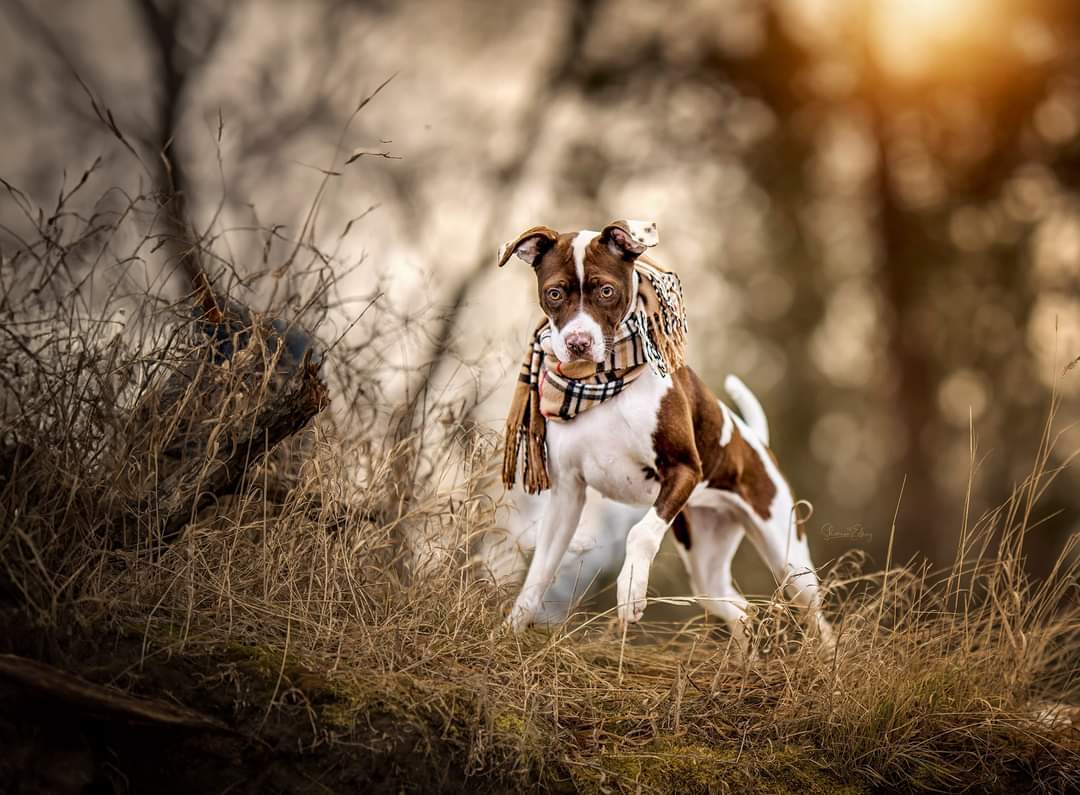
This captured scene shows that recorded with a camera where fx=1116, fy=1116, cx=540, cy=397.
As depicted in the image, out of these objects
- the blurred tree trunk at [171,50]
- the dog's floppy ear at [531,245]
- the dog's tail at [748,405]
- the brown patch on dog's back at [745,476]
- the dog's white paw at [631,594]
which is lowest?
the dog's white paw at [631,594]

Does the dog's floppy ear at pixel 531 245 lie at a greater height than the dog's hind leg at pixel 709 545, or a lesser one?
greater

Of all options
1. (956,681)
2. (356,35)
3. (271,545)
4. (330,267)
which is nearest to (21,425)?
(271,545)

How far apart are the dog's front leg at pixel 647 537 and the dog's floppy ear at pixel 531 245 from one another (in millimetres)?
920

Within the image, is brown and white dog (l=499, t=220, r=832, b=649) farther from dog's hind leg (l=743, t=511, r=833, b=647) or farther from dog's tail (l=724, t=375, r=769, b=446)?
dog's tail (l=724, t=375, r=769, b=446)

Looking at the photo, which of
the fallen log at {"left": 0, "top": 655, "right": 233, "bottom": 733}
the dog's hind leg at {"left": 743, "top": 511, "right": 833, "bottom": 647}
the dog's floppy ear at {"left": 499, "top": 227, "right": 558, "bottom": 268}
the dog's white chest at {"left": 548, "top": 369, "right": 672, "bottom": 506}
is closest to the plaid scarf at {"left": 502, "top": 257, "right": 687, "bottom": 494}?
the dog's white chest at {"left": 548, "top": 369, "right": 672, "bottom": 506}

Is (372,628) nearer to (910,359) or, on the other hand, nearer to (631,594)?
(631,594)

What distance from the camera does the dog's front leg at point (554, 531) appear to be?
420 cm

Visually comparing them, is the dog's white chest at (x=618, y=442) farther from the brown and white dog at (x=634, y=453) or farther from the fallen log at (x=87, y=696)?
the fallen log at (x=87, y=696)

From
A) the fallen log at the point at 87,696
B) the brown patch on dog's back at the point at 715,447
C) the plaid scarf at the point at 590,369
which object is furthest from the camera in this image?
the brown patch on dog's back at the point at 715,447

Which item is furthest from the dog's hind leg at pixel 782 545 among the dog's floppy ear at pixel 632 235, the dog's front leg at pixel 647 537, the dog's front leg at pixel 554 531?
the dog's floppy ear at pixel 632 235

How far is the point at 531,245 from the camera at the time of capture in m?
3.88

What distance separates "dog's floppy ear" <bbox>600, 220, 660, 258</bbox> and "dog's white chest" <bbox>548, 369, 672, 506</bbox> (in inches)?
20.4

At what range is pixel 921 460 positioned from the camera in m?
11.7

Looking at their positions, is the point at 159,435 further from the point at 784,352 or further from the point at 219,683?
the point at 784,352
